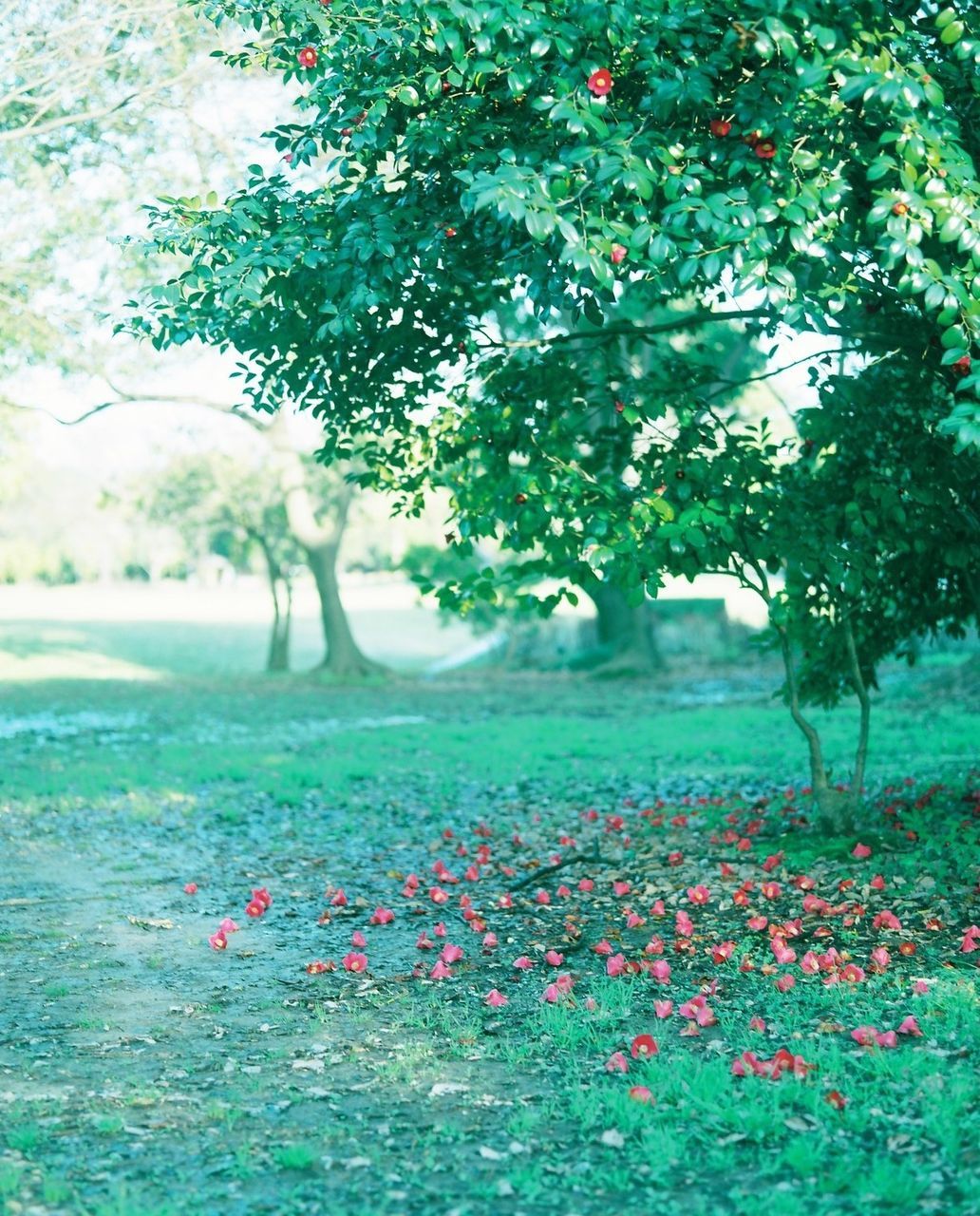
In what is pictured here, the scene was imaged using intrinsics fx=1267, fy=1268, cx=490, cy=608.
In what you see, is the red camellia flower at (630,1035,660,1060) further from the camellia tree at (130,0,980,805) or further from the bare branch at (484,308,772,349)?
the bare branch at (484,308,772,349)

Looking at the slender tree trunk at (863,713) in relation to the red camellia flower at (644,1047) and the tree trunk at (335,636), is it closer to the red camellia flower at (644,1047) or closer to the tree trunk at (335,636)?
the red camellia flower at (644,1047)

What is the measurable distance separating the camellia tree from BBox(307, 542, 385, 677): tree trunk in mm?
22418

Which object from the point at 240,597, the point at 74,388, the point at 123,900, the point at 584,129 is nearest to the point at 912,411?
the point at 584,129

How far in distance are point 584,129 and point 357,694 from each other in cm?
2207

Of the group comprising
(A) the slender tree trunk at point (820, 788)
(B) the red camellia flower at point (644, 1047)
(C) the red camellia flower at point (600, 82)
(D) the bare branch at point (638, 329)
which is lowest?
(B) the red camellia flower at point (644, 1047)

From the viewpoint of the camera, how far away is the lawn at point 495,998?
14.1 feet

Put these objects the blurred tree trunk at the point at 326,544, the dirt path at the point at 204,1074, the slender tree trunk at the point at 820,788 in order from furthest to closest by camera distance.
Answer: the blurred tree trunk at the point at 326,544
the slender tree trunk at the point at 820,788
the dirt path at the point at 204,1074

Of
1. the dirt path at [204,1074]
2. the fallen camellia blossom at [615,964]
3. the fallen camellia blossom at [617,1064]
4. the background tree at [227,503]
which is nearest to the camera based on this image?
the dirt path at [204,1074]

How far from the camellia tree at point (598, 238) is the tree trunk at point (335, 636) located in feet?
73.5

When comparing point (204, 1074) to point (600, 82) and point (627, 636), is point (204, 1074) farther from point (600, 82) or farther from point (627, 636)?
point (627, 636)

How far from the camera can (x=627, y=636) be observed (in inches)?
1195

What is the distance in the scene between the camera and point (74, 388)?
68.1 feet

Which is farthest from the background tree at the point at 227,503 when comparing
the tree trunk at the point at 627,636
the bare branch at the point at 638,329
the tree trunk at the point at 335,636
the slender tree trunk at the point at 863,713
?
the bare branch at the point at 638,329

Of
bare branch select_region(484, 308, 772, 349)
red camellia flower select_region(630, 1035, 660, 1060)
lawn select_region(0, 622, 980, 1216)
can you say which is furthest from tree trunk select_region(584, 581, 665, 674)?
red camellia flower select_region(630, 1035, 660, 1060)
